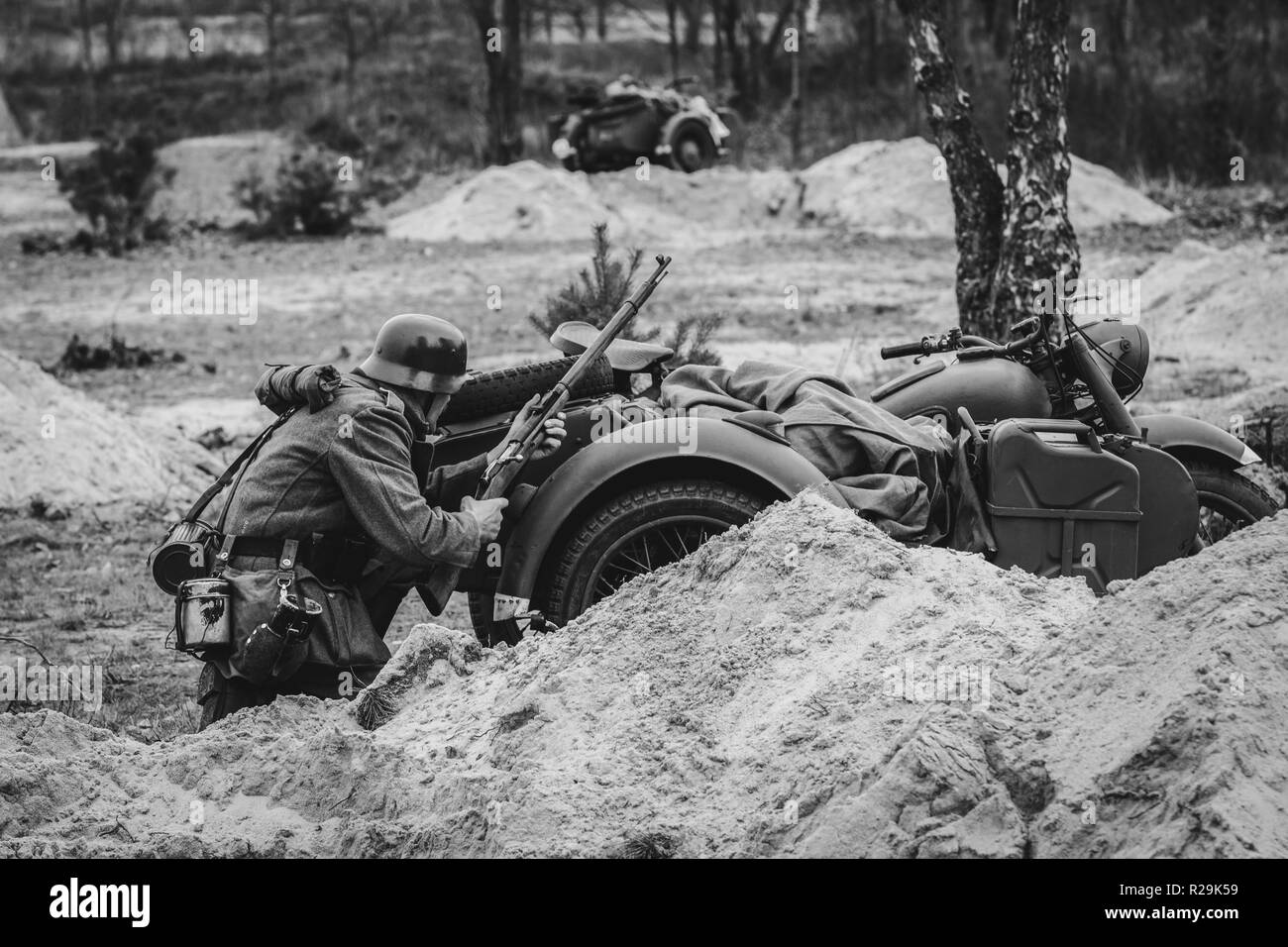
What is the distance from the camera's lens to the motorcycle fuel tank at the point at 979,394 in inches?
239

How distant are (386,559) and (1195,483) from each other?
300 cm

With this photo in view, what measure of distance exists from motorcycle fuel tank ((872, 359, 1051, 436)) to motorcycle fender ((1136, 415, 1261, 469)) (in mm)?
415

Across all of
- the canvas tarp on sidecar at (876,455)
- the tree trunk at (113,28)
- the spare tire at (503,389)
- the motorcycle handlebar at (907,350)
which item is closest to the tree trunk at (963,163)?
the motorcycle handlebar at (907,350)

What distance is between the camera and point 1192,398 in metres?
11.0

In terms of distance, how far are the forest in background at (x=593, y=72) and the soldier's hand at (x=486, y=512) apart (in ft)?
60.8

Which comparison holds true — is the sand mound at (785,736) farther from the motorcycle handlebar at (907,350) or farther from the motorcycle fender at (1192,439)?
the motorcycle fender at (1192,439)

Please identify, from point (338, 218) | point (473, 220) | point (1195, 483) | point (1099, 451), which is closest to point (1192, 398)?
point (1195, 483)

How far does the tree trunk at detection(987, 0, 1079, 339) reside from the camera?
10.0 metres

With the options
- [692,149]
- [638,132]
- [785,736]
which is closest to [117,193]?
[638,132]

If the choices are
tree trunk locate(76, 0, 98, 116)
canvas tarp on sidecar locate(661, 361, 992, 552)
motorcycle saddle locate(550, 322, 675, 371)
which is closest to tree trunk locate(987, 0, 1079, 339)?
canvas tarp on sidecar locate(661, 361, 992, 552)

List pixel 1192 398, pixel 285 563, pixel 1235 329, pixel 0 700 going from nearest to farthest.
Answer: pixel 285 563
pixel 0 700
pixel 1192 398
pixel 1235 329

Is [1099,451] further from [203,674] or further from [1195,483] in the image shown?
[203,674]

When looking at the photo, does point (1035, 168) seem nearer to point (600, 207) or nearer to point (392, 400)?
point (392, 400)

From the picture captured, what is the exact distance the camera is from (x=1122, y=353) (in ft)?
20.5
